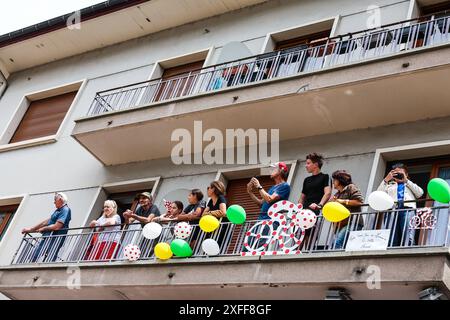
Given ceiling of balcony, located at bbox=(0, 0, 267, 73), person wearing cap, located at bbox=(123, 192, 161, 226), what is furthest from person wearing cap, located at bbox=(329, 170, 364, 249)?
ceiling of balcony, located at bbox=(0, 0, 267, 73)

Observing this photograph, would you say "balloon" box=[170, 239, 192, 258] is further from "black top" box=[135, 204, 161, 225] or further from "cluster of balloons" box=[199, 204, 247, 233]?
"black top" box=[135, 204, 161, 225]

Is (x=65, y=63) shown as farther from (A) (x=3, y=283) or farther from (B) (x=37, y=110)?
(A) (x=3, y=283)

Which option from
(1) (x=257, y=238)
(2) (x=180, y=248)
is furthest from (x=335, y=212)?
(2) (x=180, y=248)

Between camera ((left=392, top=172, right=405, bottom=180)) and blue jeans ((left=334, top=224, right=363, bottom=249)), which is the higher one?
camera ((left=392, top=172, right=405, bottom=180))

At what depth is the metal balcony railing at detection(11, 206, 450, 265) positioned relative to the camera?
8281 mm

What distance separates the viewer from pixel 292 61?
12148 mm

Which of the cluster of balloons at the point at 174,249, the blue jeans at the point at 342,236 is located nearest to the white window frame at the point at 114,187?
the cluster of balloons at the point at 174,249

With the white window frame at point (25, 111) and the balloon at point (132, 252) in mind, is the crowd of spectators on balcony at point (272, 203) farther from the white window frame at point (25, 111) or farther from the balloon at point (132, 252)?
the white window frame at point (25, 111)

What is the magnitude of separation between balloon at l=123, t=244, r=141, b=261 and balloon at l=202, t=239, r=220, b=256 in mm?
1254

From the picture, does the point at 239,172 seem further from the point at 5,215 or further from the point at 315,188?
the point at 5,215

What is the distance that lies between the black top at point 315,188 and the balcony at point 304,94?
1556 mm

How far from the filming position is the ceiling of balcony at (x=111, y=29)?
1488 centimetres

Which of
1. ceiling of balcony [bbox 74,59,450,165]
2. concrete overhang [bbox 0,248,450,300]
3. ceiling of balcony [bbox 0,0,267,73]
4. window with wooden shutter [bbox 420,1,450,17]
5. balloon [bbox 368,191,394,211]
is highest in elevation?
ceiling of balcony [bbox 0,0,267,73]

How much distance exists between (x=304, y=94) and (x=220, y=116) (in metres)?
1.66
